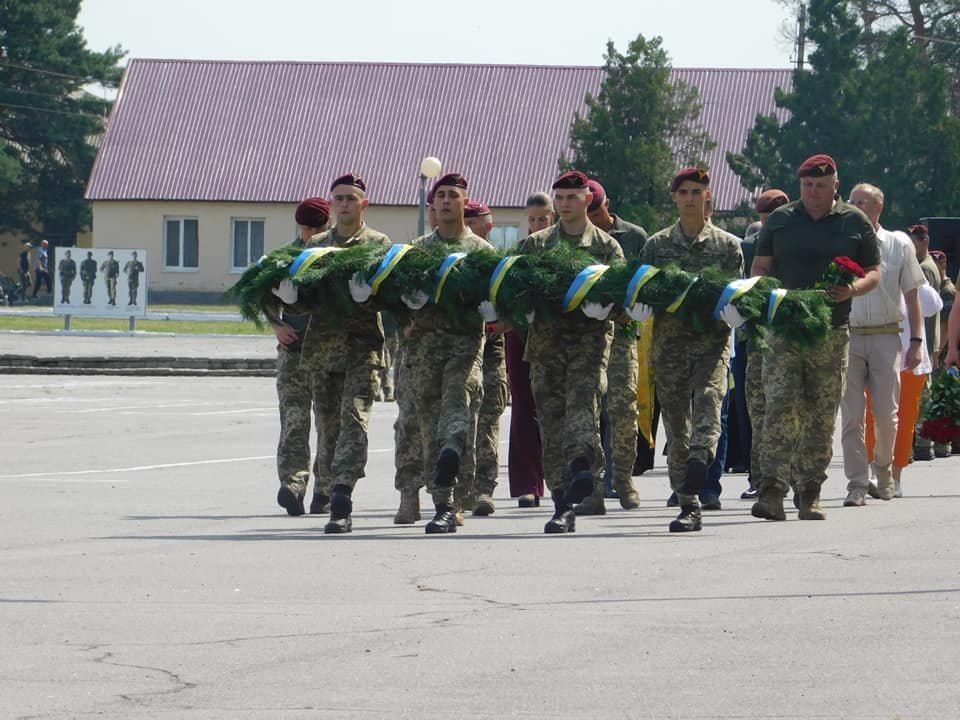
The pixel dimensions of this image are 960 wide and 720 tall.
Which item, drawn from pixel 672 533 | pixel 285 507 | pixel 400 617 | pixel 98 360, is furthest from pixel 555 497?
pixel 98 360

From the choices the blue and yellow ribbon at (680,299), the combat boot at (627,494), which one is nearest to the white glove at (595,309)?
the blue and yellow ribbon at (680,299)

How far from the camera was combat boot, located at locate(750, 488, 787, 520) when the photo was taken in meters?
12.4

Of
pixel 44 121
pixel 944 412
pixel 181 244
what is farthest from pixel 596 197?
pixel 44 121

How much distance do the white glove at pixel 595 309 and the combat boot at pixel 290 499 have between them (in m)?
2.32

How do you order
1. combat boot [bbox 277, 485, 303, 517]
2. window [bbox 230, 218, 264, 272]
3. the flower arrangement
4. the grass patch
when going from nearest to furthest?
combat boot [bbox 277, 485, 303, 517] < the flower arrangement < the grass patch < window [bbox 230, 218, 264, 272]

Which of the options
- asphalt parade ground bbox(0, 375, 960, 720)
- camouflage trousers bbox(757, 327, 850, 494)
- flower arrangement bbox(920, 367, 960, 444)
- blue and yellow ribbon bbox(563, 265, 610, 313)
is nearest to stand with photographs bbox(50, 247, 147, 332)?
flower arrangement bbox(920, 367, 960, 444)

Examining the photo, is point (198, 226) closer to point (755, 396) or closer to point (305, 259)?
point (755, 396)

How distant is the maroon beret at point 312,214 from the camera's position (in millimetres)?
13359

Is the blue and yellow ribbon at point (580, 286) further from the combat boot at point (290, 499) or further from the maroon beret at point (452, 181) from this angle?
the combat boot at point (290, 499)

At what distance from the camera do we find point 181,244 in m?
72.5

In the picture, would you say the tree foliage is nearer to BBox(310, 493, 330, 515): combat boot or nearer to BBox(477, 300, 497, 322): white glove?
BBox(310, 493, 330, 515): combat boot

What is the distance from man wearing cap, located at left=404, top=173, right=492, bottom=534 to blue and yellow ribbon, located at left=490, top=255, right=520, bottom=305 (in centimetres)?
20

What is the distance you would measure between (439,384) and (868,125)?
142 ft

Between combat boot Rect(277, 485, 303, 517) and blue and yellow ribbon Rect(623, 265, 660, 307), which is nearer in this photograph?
blue and yellow ribbon Rect(623, 265, 660, 307)
